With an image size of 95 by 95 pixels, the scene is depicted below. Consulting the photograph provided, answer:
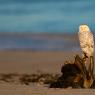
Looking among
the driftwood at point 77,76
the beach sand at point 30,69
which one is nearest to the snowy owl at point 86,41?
the driftwood at point 77,76

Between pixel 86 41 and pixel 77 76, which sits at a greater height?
pixel 86 41

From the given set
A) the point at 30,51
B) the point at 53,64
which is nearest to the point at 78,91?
the point at 53,64

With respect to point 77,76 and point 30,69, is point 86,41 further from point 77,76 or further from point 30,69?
point 30,69

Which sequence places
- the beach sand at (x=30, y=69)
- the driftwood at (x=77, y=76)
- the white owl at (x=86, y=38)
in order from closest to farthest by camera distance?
1. the beach sand at (x=30, y=69)
2. the white owl at (x=86, y=38)
3. the driftwood at (x=77, y=76)

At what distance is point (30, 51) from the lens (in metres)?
49.9

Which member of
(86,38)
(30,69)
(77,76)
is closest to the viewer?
(86,38)

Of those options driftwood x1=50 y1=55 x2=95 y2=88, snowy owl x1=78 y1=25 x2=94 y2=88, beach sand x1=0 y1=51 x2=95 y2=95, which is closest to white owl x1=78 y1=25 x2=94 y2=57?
snowy owl x1=78 y1=25 x2=94 y2=88

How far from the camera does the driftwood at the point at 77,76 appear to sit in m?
18.4

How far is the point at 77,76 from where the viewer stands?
18.5 m

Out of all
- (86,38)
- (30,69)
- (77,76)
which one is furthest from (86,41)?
(30,69)

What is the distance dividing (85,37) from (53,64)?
1764 cm

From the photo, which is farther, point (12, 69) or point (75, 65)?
point (12, 69)

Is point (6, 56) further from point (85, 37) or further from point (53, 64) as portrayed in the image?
point (85, 37)

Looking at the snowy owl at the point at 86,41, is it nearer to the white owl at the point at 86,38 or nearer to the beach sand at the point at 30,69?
the white owl at the point at 86,38
